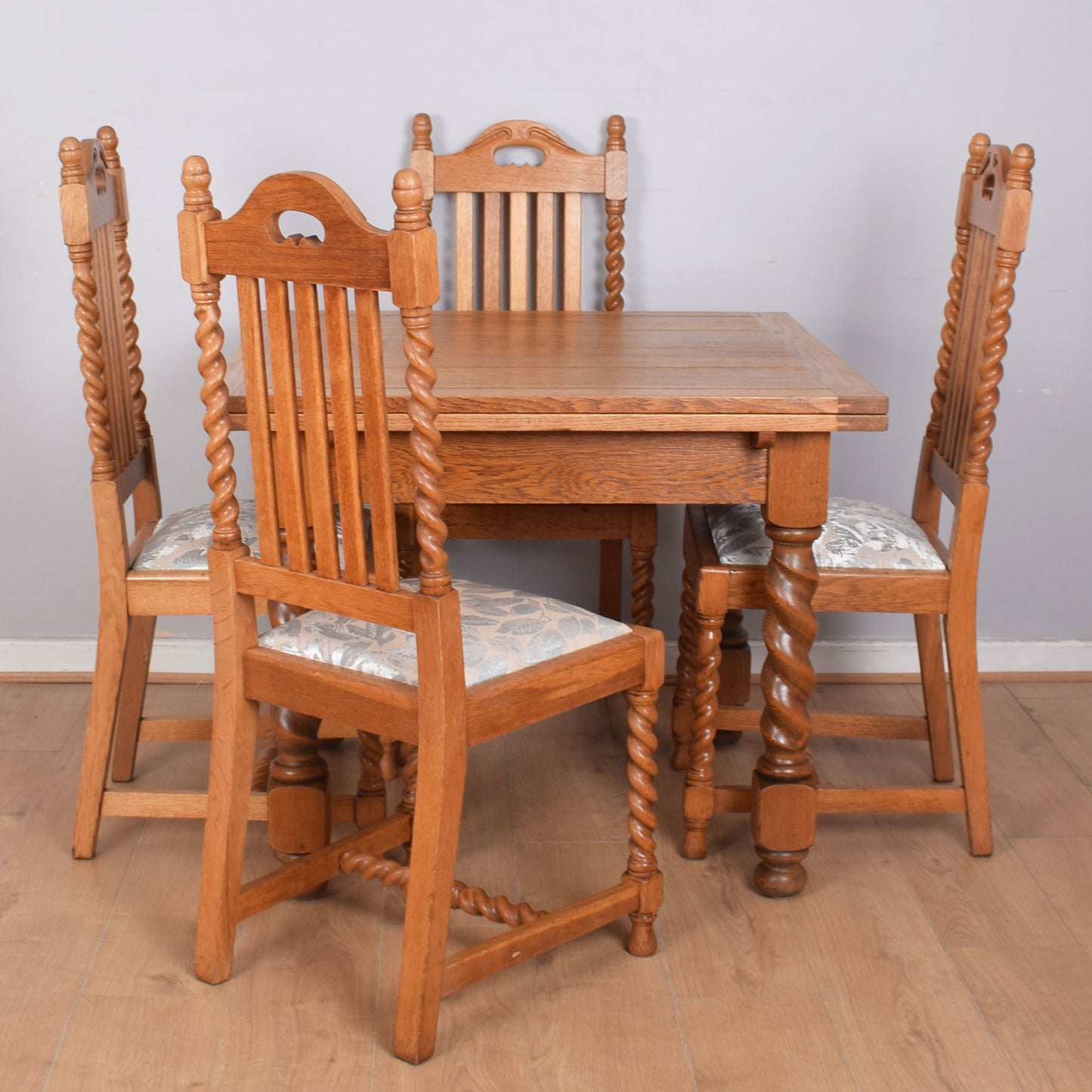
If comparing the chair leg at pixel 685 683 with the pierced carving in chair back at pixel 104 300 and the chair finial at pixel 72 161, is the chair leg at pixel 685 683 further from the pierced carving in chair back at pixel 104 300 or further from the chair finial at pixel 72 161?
the chair finial at pixel 72 161

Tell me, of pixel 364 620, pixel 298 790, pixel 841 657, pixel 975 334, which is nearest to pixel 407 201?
pixel 364 620

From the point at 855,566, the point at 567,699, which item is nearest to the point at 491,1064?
the point at 567,699

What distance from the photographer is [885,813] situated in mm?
2400

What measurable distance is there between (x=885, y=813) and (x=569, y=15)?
1.64 m

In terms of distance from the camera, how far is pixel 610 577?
2.88 m

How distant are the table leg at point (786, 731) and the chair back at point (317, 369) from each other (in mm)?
657

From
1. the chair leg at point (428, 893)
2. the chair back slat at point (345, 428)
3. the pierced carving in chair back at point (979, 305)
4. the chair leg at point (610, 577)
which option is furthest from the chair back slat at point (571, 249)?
the chair leg at point (428, 893)

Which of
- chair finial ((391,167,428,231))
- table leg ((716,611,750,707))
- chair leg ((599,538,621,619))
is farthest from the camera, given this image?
chair leg ((599,538,621,619))

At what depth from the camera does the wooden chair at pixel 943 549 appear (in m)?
2.06

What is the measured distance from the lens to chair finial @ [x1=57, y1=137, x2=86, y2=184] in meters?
1.98

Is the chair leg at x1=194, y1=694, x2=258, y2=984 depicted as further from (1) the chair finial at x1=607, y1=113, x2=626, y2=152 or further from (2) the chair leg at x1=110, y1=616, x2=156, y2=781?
(1) the chair finial at x1=607, y1=113, x2=626, y2=152

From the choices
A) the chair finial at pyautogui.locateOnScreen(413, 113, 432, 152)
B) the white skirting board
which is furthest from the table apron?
the white skirting board

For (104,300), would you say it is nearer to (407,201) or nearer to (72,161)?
(72,161)

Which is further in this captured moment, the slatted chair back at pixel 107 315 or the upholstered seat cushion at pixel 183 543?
the upholstered seat cushion at pixel 183 543
